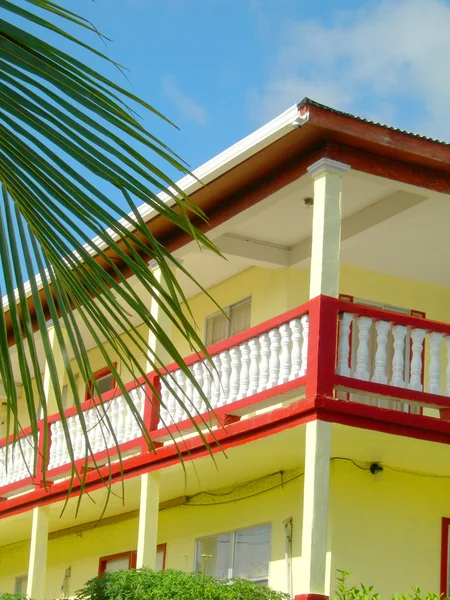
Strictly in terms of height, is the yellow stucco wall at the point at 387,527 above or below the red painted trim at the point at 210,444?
below

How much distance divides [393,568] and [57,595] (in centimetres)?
799

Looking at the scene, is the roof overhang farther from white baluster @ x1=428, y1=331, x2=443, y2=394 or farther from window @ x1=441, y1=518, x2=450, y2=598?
window @ x1=441, y1=518, x2=450, y2=598

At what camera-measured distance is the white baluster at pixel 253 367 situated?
39.2 feet

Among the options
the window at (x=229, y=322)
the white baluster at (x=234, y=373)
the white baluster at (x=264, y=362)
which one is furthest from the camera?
the window at (x=229, y=322)

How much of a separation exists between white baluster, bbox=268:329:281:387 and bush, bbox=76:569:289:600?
6.94 feet

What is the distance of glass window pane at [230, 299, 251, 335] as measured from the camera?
15.9m

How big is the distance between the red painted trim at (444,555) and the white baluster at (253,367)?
343cm

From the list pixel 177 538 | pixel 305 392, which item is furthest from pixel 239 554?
pixel 305 392

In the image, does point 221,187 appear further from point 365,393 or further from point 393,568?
point 393,568

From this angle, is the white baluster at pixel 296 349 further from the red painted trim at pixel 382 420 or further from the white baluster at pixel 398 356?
the white baluster at pixel 398 356

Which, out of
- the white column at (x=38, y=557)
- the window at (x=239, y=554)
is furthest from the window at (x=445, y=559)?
the white column at (x=38, y=557)

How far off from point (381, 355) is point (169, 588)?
10.6 ft

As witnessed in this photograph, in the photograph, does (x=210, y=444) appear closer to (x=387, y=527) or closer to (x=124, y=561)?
(x=387, y=527)

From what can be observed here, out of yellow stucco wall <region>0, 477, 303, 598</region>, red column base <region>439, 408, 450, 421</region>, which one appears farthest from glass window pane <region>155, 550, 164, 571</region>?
red column base <region>439, 408, 450, 421</region>
